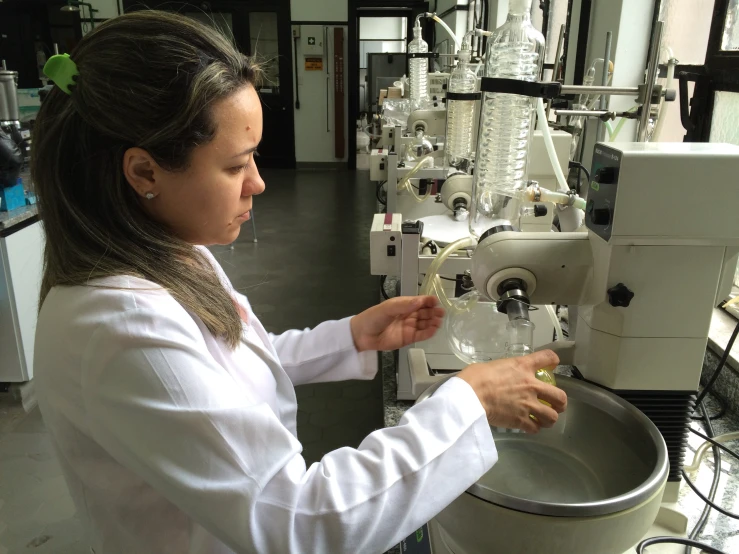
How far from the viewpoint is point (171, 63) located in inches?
25.8

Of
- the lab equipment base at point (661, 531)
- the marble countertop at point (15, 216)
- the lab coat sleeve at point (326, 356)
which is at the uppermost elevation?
the lab coat sleeve at point (326, 356)

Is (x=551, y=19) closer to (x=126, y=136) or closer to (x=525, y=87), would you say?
(x=525, y=87)

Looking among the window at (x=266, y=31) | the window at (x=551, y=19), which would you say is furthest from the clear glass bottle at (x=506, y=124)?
the window at (x=266, y=31)

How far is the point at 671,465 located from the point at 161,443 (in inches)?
30.0

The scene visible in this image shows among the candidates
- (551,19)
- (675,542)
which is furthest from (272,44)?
(675,542)

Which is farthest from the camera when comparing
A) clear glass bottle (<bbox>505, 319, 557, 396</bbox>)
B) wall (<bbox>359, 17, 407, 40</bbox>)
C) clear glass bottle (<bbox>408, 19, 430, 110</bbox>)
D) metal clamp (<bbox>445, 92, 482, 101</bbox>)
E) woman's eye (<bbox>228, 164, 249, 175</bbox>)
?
wall (<bbox>359, 17, 407, 40</bbox>)

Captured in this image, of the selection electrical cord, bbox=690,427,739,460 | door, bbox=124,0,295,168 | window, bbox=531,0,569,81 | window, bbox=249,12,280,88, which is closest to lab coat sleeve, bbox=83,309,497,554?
electrical cord, bbox=690,427,739,460

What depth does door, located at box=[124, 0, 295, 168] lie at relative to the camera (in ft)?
25.1

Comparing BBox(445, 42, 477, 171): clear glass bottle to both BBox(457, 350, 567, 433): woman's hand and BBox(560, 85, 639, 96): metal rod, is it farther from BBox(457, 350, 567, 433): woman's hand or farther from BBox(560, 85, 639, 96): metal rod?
BBox(457, 350, 567, 433): woman's hand

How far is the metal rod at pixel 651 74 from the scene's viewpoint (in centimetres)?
98

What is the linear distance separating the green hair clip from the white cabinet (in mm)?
2005

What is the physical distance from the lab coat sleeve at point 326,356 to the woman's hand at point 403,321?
41 millimetres

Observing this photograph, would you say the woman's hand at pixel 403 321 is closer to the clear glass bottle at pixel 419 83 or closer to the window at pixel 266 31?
the clear glass bottle at pixel 419 83

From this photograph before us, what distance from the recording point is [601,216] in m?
0.78
